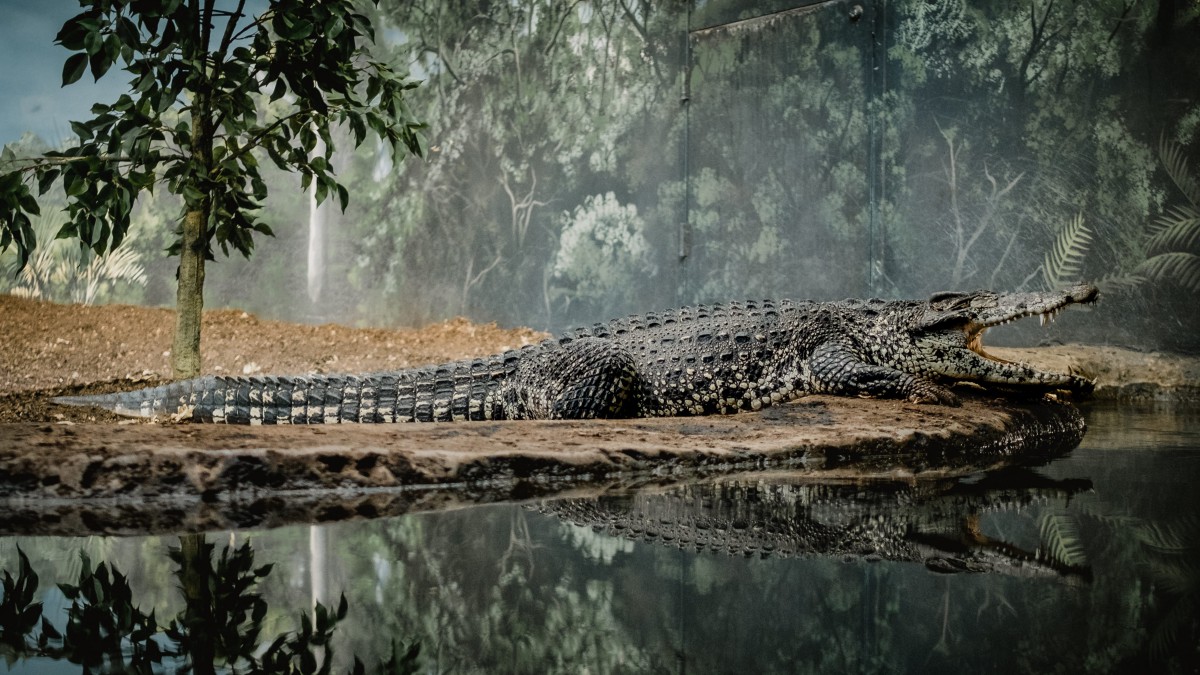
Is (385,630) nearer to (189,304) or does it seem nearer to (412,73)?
(189,304)

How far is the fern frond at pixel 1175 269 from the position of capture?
5.48 m

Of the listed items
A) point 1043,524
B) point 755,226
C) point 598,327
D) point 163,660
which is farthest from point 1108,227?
point 163,660

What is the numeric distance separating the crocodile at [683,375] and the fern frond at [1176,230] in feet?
6.74

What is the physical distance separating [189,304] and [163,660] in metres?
4.04

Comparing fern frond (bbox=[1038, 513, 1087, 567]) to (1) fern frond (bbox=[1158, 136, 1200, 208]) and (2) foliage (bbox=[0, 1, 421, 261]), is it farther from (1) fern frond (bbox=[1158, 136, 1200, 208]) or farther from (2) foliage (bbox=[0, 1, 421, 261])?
(1) fern frond (bbox=[1158, 136, 1200, 208])

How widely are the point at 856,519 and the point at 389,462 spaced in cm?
126

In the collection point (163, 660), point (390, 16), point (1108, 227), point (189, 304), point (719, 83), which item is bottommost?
point (163, 660)

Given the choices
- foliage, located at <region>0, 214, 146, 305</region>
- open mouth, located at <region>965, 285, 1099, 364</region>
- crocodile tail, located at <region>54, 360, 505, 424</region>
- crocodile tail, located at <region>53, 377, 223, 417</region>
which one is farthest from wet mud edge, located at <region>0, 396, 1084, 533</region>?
foliage, located at <region>0, 214, 146, 305</region>

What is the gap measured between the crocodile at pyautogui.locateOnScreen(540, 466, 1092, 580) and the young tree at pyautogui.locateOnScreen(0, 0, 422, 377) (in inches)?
107

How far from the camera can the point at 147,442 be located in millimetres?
2469

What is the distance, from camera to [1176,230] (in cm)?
554

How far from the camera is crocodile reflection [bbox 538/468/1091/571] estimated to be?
1.76 m

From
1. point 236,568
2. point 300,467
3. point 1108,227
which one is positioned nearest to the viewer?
point 236,568

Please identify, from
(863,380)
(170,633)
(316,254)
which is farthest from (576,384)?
(316,254)
